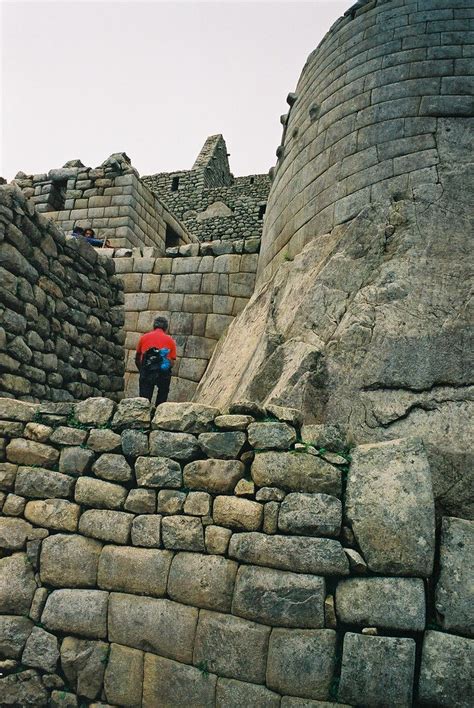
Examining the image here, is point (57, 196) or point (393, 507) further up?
point (57, 196)

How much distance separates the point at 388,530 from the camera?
10.3 feet

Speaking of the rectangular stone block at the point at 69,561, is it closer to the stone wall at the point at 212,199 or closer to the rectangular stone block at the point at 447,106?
the rectangular stone block at the point at 447,106

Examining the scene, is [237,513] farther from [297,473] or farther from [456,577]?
[456,577]

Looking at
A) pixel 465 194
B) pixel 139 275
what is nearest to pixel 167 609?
pixel 465 194

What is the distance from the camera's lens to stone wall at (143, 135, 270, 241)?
57.2 ft

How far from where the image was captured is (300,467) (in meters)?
3.40

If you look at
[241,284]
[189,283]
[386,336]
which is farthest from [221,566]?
[189,283]

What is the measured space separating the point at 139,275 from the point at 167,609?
5917mm

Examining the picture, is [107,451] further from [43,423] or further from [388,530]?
[388,530]

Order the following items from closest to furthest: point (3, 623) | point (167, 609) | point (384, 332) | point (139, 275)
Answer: point (167, 609) < point (3, 623) < point (384, 332) < point (139, 275)

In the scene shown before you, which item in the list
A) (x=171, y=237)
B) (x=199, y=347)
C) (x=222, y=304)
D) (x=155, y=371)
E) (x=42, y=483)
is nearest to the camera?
(x=42, y=483)

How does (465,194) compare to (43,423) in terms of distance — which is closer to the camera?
(43,423)

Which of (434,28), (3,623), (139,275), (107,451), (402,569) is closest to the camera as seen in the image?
(402,569)

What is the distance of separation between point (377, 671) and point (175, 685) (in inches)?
45.6
